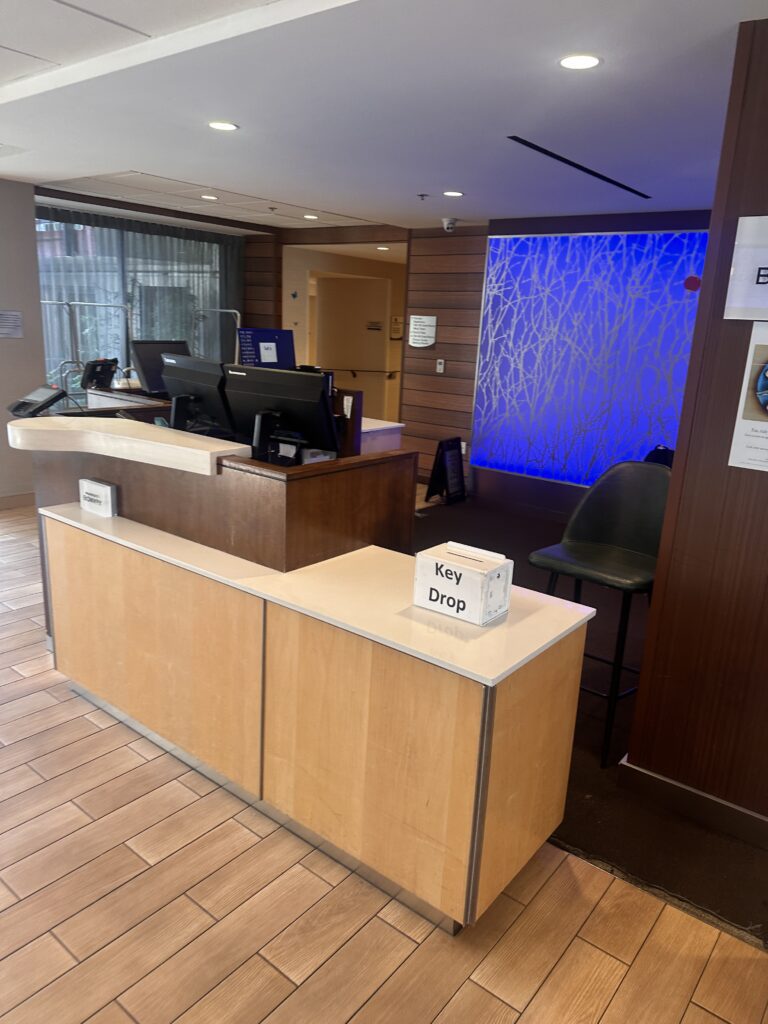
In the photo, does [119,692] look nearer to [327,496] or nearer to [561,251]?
[327,496]

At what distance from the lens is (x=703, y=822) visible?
7.61 ft

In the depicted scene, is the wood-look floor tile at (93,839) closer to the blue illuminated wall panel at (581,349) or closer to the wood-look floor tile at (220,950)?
the wood-look floor tile at (220,950)

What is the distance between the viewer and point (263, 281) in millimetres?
7805

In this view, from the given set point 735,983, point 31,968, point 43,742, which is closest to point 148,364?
point 43,742

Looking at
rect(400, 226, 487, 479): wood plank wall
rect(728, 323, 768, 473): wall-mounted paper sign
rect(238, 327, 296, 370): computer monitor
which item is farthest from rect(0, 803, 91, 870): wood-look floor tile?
rect(400, 226, 487, 479): wood plank wall

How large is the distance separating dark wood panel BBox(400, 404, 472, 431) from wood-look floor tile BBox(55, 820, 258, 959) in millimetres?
4759

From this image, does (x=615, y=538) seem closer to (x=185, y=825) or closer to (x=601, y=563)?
(x=601, y=563)

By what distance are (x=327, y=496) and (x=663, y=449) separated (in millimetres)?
3508

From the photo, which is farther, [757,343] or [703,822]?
[703,822]

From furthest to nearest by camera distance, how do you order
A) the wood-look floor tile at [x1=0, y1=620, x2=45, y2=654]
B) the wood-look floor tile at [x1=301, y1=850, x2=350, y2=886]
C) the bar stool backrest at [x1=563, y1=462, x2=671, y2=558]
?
the wood-look floor tile at [x1=0, y1=620, x2=45, y2=654]
the bar stool backrest at [x1=563, y1=462, x2=671, y2=558]
the wood-look floor tile at [x1=301, y1=850, x2=350, y2=886]

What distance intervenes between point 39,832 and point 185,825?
0.44 meters

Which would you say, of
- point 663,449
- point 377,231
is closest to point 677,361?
point 663,449

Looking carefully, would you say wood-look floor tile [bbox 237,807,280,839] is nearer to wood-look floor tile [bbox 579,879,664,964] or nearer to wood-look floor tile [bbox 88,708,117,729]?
wood-look floor tile [bbox 88,708,117,729]

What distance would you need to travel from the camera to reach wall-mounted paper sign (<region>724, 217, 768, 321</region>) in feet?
6.42
